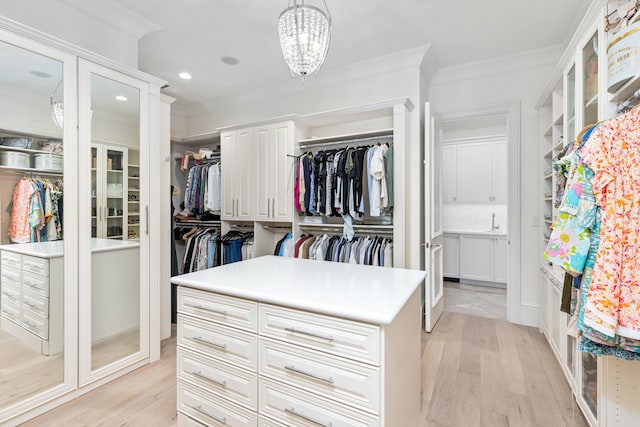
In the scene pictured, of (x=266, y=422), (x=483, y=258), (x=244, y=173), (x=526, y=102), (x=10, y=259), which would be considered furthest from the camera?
(x=483, y=258)

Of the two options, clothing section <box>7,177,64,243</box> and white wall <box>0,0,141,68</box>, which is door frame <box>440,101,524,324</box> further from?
clothing section <box>7,177,64,243</box>

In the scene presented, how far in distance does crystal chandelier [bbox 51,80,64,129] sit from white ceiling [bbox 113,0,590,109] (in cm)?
100

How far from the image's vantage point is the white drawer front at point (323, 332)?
1.16 meters

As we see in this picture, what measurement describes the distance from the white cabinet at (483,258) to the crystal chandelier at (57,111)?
16.9 ft

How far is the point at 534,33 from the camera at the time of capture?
9.12 feet

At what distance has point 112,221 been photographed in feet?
7.45

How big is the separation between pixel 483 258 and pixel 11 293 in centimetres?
538

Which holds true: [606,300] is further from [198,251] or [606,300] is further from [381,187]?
[198,251]

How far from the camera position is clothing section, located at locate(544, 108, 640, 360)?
3.80 ft

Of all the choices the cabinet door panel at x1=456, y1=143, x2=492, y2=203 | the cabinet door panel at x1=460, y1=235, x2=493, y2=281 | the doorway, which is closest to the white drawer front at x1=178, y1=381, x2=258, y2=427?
the doorway

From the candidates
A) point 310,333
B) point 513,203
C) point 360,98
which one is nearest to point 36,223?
point 310,333

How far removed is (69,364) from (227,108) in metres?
3.56

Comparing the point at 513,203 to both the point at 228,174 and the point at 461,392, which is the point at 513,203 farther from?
the point at 228,174

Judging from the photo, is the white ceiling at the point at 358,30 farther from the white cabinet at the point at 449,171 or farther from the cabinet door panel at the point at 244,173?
the white cabinet at the point at 449,171
